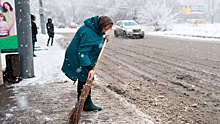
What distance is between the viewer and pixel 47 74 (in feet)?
26.4

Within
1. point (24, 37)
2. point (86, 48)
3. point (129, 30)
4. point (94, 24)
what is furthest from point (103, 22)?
point (129, 30)

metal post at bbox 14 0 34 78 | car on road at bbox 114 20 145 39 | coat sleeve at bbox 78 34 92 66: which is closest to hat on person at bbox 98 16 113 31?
coat sleeve at bbox 78 34 92 66

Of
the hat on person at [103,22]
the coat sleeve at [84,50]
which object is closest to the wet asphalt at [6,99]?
the coat sleeve at [84,50]

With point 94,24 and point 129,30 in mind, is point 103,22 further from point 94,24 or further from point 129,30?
point 129,30

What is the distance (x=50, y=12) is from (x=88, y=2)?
1023 cm

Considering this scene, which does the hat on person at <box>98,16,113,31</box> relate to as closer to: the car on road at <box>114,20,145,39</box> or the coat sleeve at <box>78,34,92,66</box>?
the coat sleeve at <box>78,34,92,66</box>

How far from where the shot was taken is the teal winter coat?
170 inches

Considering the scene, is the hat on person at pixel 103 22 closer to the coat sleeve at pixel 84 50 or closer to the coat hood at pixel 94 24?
the coat hood at pixel 94 24

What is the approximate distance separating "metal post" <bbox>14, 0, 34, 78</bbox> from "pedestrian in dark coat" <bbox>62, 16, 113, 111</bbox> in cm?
299

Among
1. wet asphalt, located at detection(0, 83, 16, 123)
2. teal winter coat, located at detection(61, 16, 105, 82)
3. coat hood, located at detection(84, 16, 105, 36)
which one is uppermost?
coat hood, located at detection(84, 16, 105, 36)

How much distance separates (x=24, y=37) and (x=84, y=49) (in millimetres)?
3550

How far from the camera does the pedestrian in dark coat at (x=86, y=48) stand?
4.31 m

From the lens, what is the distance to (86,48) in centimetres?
432

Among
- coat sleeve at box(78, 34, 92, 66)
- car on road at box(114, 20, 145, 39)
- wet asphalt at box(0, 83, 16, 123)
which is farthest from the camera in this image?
car on road at box(114, 20, 145, 39)
